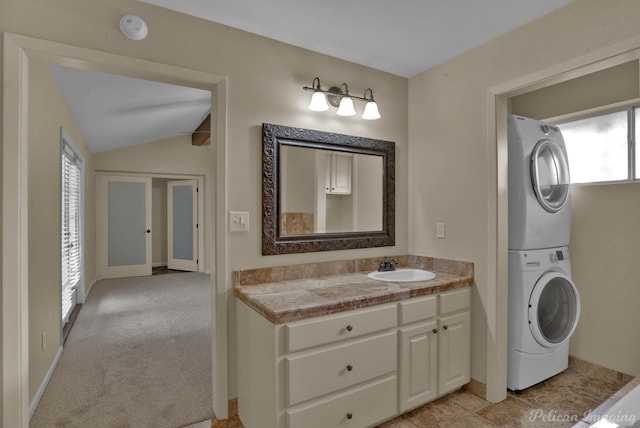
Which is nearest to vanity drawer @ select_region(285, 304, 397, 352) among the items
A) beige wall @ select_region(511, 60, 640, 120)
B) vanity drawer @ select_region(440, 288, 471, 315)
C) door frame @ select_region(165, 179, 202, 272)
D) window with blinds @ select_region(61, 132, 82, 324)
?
vanity drawer @ select_region(440, 288, 471, 315)

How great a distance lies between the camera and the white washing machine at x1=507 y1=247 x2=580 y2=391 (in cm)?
234

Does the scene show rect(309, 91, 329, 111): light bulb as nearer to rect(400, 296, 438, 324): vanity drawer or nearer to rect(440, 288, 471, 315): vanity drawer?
rect(400, 296, 438, 324): vanity drawer

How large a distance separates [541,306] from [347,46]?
7.89ft

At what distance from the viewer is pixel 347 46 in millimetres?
2355

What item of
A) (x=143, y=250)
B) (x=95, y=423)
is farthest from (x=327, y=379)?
(x=143, y=250)

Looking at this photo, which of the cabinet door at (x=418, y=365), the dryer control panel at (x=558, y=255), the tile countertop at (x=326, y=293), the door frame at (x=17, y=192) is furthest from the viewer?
the dryer control panel at (x=558, y=255)

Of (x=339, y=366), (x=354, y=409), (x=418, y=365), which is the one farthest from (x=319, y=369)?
(x=418, y=365)

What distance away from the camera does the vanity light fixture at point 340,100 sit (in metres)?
2.31

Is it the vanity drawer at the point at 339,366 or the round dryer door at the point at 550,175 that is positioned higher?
the round dryer door at the point at 550,175

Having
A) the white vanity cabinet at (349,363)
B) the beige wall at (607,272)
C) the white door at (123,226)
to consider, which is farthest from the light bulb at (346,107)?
the white door at (123,226)

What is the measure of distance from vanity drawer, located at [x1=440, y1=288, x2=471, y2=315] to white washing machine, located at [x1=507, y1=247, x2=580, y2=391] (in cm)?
31

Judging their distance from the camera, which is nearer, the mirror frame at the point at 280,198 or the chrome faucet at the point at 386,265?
the mirror frame at the point at 280,198

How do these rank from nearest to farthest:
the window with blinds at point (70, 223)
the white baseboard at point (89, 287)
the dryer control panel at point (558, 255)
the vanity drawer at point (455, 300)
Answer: the vanity drawer at point (455, 300) < the dryer control panel at point (558, 255) < the window with blinds at point (70, 223) < the white baseboard at point (89, 287)

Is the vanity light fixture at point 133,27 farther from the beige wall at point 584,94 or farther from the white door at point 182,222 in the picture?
the white door at point 182,222
